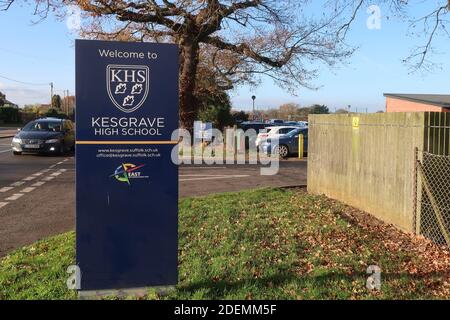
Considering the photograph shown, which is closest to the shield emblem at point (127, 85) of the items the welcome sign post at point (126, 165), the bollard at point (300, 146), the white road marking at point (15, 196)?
the welcome sign post at point (126, 165)

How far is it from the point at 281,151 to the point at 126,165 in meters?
19.0

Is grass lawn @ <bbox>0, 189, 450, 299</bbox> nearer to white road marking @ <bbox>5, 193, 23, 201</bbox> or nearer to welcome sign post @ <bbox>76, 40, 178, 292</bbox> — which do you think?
welcome sign post @ <bbox>76, 40, 178, 292</bbox>

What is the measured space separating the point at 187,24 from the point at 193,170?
783 centimetres

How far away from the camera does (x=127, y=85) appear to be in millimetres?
4586

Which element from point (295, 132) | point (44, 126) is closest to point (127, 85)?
point (44, 126)

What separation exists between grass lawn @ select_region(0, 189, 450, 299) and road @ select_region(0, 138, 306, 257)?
1.11m

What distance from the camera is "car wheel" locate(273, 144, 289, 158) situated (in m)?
23.1

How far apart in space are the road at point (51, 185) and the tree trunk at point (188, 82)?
5834 millimetres

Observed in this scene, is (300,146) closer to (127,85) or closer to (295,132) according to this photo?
(295,132)

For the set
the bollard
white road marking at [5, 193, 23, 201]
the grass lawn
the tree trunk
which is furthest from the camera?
the tree trunk

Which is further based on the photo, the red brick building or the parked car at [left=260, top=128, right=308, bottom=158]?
the red brick building

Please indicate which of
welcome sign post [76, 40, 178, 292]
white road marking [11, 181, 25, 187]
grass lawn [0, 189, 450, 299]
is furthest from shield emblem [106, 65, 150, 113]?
white road marking [11, 181, 25, 187]

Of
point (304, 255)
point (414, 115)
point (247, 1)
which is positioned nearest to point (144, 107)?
point (304, 255)

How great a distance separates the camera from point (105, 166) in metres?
4.67
